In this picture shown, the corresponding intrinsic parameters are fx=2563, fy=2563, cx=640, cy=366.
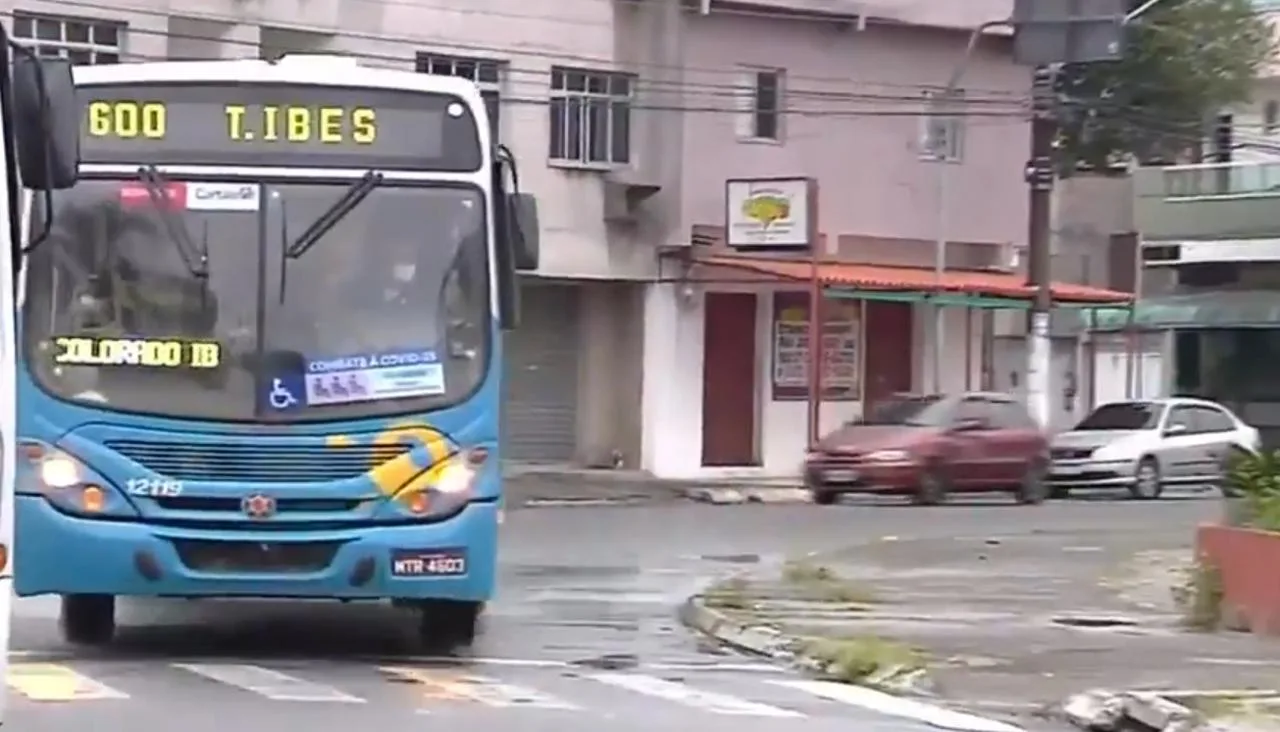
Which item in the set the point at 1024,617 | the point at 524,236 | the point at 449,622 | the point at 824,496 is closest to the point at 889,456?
the point at 824,496

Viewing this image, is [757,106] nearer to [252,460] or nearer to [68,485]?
[252,460]

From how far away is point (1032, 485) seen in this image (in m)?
35.1

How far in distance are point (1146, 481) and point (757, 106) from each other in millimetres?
8049

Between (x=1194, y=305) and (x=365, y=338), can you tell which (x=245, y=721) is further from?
(x=1194, y=305)

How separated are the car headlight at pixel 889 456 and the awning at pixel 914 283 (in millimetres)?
4220

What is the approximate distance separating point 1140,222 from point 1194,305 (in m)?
2.35

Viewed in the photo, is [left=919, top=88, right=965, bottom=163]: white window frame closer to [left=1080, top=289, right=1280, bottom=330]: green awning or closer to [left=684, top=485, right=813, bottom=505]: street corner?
[left=1080, top=289, right=1280, bottom=330]: green awning

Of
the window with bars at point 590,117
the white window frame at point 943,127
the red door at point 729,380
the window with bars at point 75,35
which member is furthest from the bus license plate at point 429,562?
the white window frame at point 943,127

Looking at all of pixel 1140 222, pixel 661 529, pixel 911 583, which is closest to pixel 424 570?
pixel 911 583

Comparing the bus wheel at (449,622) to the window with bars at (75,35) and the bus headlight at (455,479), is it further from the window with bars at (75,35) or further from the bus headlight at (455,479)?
the window with bars at (75,35)

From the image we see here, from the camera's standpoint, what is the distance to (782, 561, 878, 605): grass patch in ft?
61.0

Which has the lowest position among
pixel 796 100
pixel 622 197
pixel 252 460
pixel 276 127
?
pixel 252 460

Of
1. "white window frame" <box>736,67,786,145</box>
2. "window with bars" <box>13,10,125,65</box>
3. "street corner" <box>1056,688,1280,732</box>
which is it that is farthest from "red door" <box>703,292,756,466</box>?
"street corner" <box>1056,688,1280,732</box>

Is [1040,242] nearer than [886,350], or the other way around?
[1040,242]
